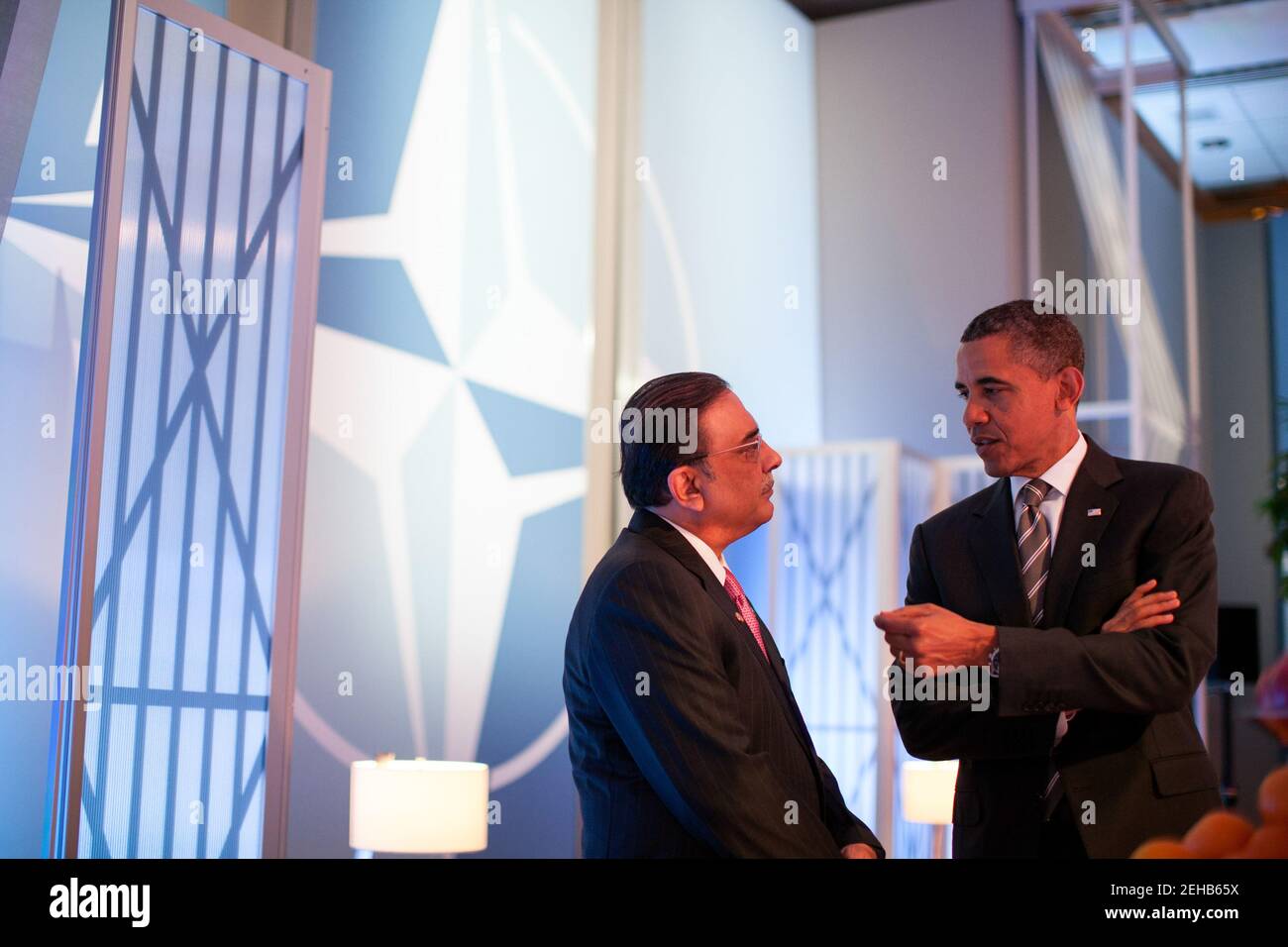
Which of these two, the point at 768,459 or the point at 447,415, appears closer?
the point at 768,459

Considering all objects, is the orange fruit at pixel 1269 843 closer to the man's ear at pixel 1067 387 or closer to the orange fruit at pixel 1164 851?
the orange fruit at pixel 1164 851

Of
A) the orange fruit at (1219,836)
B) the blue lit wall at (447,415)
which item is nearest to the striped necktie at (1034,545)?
the orange fruit at (1219,836)

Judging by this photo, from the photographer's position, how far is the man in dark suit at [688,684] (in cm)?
210

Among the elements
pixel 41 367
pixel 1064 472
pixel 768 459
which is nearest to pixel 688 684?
pixel 768 459

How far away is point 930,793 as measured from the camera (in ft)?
17.0

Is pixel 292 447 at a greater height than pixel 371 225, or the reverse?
pixel 371 225

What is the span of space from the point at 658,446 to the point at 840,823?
2.46ft

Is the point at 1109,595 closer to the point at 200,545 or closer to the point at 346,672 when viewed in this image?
the point at 200,545

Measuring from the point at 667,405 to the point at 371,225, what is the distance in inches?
108

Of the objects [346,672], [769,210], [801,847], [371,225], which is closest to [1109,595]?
[801,847]

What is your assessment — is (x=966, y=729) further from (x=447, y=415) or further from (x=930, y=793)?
(x=447, y=415)

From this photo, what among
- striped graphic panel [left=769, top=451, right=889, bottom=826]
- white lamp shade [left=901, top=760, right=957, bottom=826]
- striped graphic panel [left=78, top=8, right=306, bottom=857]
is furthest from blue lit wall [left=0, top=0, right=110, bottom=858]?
striped graphic panel [left=769, top=451, right=889, bottom=826]

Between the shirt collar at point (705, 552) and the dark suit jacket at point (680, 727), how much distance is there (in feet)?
0.17

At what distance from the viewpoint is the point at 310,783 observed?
4.52m
